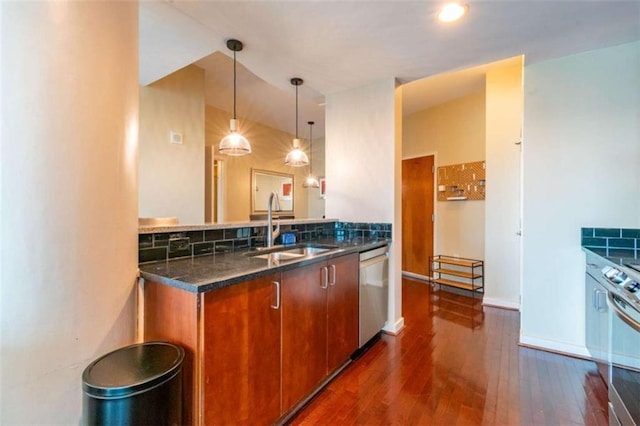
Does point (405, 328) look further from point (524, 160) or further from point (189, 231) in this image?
point (189, 231)

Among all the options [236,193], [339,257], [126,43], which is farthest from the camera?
[236,193]

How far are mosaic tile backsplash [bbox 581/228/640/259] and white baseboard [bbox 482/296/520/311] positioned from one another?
143 cm

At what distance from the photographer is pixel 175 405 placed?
1.06 metres

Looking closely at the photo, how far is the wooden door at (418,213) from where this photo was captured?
466cm

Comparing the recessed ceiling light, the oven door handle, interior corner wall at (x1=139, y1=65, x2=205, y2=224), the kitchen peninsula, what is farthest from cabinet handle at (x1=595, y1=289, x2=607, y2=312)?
interior corner wall at (x1=139, y1=65, x2=205, y2=224)

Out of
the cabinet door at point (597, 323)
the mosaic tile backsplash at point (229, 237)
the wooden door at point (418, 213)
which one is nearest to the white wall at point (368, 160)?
Answer: the mosaic tile backsplash at point (229, 237)

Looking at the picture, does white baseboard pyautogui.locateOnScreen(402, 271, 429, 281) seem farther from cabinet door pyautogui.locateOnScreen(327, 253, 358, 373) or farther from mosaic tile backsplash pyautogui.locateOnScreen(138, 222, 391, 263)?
cabinet door pyautogui.locateOnScreen(327, 253, 358, 373)

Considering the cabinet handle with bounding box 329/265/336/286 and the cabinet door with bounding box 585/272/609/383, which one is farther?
the cabinet handle with bounding box 329/265/336/286

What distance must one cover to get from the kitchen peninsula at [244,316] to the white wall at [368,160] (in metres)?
0.80

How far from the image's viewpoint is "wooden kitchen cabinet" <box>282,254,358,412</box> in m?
1.55

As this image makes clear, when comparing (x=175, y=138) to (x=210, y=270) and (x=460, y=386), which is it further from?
(x=460, y=386)

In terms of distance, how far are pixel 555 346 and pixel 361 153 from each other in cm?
239

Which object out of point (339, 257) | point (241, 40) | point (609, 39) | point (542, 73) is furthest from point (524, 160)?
point (241, 40)

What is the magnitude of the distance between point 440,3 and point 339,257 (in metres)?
1.72
